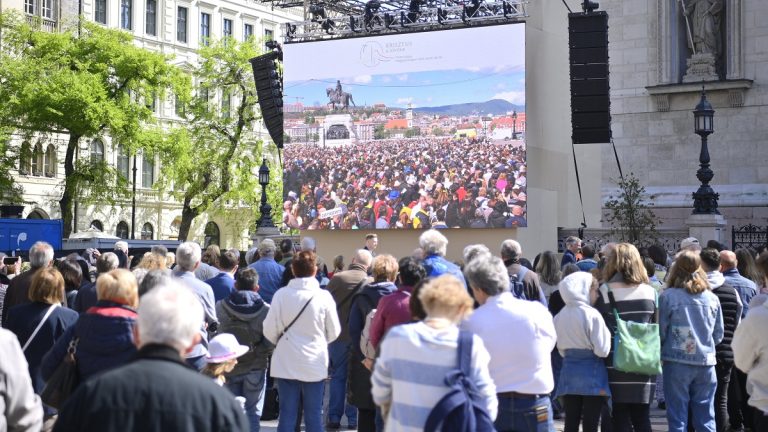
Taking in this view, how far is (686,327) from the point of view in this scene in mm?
8617

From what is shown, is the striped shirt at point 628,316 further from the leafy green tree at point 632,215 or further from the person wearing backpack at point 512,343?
the leafy green tree at point 632,215

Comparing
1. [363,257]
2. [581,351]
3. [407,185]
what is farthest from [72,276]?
[407,185]

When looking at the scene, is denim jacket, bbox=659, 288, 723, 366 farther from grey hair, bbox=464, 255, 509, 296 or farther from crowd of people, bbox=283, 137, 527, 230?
crowd of people, bbox=283, 137, 527, 230

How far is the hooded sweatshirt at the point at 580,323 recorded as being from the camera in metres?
7.93

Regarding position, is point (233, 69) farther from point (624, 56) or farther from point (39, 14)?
point (624, 56)

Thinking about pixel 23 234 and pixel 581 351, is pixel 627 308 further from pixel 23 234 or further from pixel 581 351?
pixel 23 234

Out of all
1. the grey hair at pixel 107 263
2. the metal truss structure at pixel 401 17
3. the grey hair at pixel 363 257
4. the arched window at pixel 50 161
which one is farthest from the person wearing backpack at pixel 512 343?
the arched window at pixel 50 161

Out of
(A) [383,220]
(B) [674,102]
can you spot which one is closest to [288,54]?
(A) [383,220]

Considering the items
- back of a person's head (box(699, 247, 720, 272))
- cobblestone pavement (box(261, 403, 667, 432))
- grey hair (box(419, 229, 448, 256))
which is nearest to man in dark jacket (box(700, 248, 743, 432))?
back of a person's head (box(699, 247, 720, 272))

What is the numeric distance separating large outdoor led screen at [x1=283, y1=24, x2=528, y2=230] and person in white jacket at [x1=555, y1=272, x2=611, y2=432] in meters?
16.0

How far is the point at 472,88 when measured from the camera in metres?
25.3

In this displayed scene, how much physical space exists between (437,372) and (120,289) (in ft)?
7.62

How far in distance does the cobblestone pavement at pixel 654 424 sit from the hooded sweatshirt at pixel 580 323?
3355 millimetres

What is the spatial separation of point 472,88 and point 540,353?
1899 cm
